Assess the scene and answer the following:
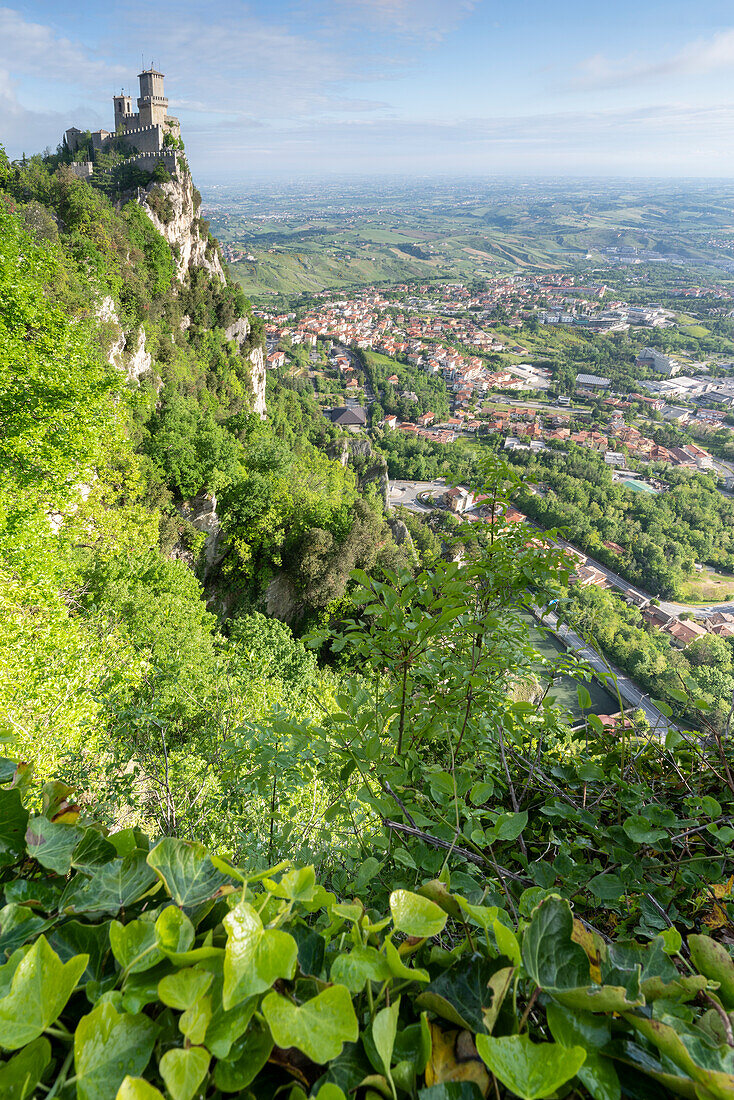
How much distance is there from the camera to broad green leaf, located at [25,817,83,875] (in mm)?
921

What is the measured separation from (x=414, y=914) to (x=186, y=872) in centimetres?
38

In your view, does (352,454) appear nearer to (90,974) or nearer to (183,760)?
(183,760)

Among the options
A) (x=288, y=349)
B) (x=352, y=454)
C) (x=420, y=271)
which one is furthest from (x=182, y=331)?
(x=420, y=271)

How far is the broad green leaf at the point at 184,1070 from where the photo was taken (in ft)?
1.86

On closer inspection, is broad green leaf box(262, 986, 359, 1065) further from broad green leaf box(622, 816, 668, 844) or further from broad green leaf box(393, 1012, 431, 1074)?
broad green leaf box(622, 816, 668, 844)

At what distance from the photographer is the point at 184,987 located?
636mm

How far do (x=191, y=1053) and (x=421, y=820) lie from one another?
4.11 ft

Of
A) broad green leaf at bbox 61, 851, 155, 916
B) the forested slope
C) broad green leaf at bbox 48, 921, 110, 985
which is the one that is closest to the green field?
the forested slope

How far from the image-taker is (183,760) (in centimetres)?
650

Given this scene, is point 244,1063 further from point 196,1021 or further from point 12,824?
point 12,824

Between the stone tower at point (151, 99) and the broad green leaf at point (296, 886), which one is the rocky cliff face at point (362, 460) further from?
the broad green leaf at point (296, 886)

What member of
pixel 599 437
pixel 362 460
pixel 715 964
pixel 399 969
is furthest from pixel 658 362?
pixel 399 969

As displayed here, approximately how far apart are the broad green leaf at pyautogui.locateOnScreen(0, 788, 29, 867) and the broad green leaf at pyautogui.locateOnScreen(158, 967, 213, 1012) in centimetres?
52

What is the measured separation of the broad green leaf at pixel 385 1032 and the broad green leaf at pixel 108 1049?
270 millimetres
